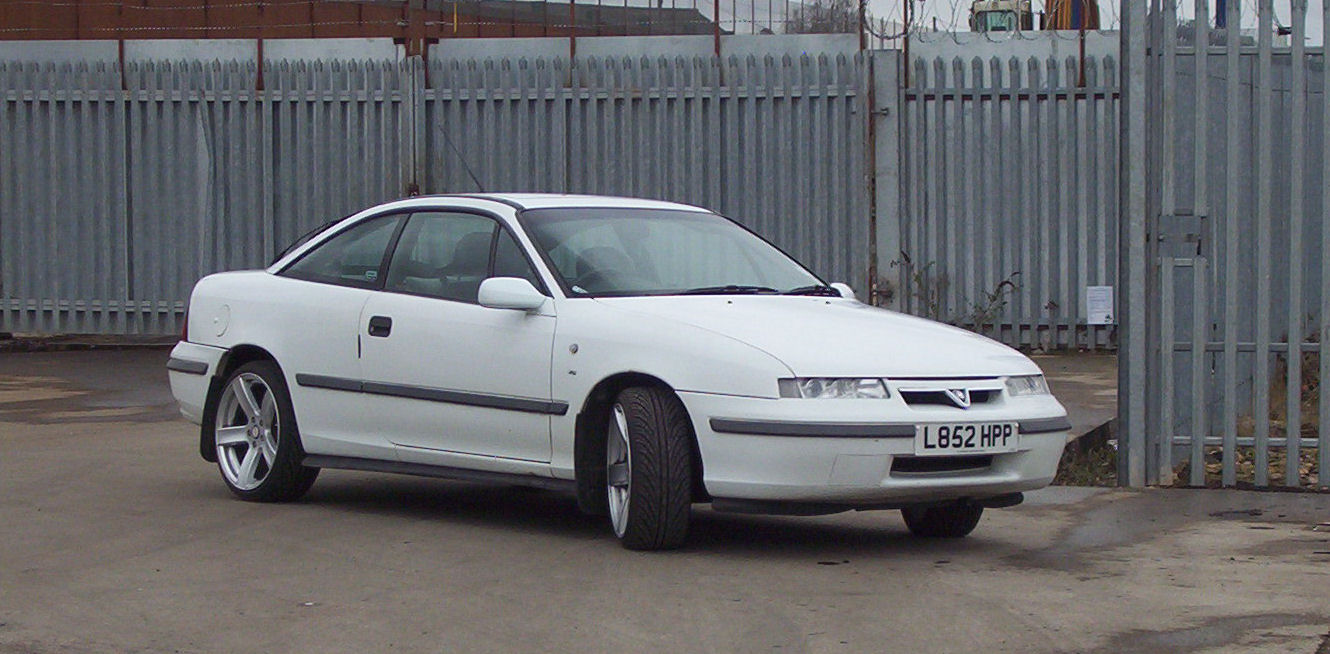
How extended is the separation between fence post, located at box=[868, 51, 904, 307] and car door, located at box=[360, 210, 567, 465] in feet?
24.4

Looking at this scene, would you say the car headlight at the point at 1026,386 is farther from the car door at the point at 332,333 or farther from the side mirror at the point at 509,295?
the car door at the point at 332,333

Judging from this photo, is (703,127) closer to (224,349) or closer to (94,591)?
(224,349)

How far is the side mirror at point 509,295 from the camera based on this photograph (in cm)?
743

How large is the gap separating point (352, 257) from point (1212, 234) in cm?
397

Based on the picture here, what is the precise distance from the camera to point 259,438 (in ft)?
28.1

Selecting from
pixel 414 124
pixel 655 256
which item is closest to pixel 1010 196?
pixel 414 124

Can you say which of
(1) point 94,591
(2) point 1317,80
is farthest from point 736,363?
(2) point 1317,80

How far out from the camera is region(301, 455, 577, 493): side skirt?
7.50 metres

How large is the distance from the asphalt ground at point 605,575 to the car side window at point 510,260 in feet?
3.36

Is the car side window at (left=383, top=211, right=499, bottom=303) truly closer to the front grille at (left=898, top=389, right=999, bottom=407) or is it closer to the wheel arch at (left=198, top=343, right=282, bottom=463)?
the wheel arch at (left=198, top=343, right=282, bottom=463)

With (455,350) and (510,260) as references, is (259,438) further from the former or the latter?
(510,260)

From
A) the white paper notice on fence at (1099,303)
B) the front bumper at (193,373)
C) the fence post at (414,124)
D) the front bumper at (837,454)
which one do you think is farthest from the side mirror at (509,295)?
the fence post at (414,124)

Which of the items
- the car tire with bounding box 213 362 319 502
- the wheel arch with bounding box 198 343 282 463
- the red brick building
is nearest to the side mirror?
the car tire with bounding box 213 362 319 502

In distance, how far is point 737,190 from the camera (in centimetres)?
1562
